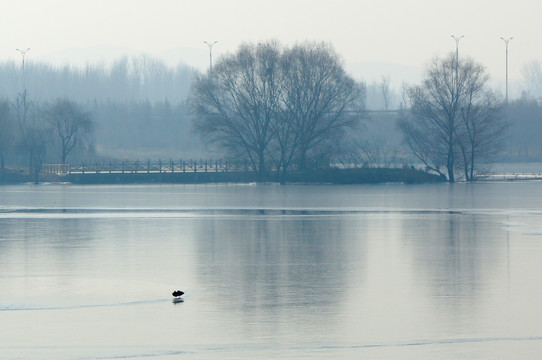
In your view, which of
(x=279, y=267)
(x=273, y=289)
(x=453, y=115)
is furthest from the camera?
(x=453, y=115)

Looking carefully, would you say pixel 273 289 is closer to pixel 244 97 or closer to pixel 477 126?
pixel 477 126

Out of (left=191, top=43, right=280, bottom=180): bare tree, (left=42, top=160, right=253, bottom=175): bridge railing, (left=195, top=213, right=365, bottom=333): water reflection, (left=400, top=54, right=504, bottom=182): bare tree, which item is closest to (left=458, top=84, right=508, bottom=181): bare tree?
(left=400, top=54, right=504, bottom=182): bare tree

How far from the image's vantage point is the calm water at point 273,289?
37.3 ft

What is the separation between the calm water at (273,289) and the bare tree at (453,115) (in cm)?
4268

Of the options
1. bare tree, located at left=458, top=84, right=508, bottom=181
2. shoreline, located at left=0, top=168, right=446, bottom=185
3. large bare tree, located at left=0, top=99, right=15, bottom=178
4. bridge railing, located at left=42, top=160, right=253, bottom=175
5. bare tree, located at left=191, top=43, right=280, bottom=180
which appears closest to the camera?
shoreline, located at left=0, top=168, right=446, bottom=185

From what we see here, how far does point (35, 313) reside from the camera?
1352cm

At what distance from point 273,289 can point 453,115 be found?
5856 centimetres

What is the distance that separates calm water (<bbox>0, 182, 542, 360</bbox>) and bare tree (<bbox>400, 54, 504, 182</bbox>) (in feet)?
140

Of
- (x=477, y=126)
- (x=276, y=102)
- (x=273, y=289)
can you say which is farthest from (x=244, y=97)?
(x=273, y=289)

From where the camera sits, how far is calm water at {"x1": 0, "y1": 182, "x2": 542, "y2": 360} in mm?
11372

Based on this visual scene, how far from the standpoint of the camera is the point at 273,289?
50.9 ft

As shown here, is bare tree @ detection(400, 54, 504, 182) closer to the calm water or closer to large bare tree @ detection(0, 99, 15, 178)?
large bare tree @ detection(0, 99, 15, 178)

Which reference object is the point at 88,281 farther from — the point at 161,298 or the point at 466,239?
the point at 466,239

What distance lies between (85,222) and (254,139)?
1779 inches
